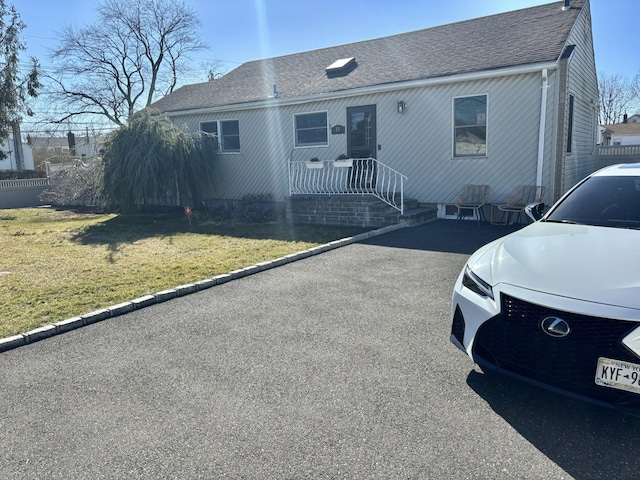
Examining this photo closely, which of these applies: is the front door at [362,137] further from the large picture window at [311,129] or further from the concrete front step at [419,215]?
the concrete front step at [419,215]

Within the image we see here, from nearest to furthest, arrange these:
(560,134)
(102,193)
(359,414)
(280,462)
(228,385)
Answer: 1. (280,462)
2. (359,414)
3. (228,385)
4. (560,134)
5. (102,193)

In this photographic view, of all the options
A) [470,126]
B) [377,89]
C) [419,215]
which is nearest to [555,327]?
[419,215]

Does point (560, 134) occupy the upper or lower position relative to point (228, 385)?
upper

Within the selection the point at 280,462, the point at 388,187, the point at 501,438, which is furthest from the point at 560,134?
the point at 280,462

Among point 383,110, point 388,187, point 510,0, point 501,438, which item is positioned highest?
point 510,0

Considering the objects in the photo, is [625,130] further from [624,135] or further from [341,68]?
[341,68]

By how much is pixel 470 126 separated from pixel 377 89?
2.34 m

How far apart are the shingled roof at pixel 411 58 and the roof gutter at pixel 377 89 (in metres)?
0.10

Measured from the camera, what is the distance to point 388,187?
10258 millimetres

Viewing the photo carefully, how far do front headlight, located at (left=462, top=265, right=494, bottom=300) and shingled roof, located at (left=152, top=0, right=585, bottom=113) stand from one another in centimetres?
715

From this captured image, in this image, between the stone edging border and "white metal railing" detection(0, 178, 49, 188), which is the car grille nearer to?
the stone edging border

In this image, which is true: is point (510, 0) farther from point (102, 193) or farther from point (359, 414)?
point (359, 414)

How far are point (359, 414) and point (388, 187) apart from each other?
26.6 ft

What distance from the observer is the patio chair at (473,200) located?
9414mm
